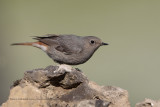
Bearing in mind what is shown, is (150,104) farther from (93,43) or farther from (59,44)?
(59,44)

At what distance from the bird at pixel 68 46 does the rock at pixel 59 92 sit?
5.83 feet

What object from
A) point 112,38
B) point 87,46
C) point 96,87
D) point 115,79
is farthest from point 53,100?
point 112,38

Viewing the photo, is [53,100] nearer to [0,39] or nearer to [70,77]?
[70,77]

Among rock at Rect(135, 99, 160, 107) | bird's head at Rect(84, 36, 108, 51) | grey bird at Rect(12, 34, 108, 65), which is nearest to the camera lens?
rock at Rect(135, 99, 160, 107)

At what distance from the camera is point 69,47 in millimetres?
5629

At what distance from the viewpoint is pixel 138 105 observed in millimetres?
3916

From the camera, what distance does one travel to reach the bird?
18.3 feet

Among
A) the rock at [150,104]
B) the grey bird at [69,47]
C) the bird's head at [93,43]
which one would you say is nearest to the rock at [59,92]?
the rock at [150,104]

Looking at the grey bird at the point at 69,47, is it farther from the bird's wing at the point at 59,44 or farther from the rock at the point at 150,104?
the rock at the point at 150,104

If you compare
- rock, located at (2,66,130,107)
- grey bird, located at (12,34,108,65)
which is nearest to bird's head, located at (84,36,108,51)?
grey bird, located at (12,34,108,65)

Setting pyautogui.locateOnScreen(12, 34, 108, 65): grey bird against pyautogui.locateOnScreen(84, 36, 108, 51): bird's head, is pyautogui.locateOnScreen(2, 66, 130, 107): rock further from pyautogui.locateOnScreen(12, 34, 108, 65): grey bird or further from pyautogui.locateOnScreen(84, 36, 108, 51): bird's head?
pyautogui.locateOnScreen(84, 36, 108, 51): bird's head

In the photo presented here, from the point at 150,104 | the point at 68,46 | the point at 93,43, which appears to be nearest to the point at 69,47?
the point at 68,46

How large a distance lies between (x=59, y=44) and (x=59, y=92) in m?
2.06

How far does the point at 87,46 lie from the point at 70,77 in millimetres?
1997
